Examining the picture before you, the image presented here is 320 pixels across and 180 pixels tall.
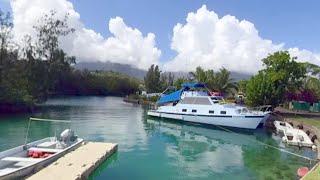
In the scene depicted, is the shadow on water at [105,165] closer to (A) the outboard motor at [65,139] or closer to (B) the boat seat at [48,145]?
(A) the outboard motor at [65,139]

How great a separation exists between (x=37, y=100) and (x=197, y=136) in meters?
A: 37.8

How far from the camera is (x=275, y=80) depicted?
53.1m

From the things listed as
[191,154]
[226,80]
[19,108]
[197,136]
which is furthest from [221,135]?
[226,80]

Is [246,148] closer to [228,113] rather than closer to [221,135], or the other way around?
[221,135]

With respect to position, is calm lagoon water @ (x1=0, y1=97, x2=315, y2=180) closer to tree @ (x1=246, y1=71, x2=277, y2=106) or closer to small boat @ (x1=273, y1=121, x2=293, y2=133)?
small boat @ (x1=273, y1=121, x2=293, y2=133)

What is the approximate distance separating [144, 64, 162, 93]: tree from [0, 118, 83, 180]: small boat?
8103cm

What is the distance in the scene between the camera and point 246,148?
109 feet

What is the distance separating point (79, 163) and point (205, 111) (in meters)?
27.5

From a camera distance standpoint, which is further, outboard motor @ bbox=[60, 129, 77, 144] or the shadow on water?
outboard motor @ bbox=[60, 129, 77, 144]

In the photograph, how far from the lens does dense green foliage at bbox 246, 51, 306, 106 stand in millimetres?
51844

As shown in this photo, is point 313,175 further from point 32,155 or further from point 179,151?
point 32,155

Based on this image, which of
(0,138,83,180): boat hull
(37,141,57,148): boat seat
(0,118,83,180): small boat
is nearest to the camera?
(0,138,83,180): boat hull

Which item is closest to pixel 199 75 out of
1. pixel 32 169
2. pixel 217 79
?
pixel 217 79

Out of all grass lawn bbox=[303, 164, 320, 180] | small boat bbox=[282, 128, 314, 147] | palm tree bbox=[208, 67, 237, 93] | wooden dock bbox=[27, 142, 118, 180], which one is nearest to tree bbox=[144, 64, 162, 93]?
palm tree bbox=[208, 67, 237, 93]
